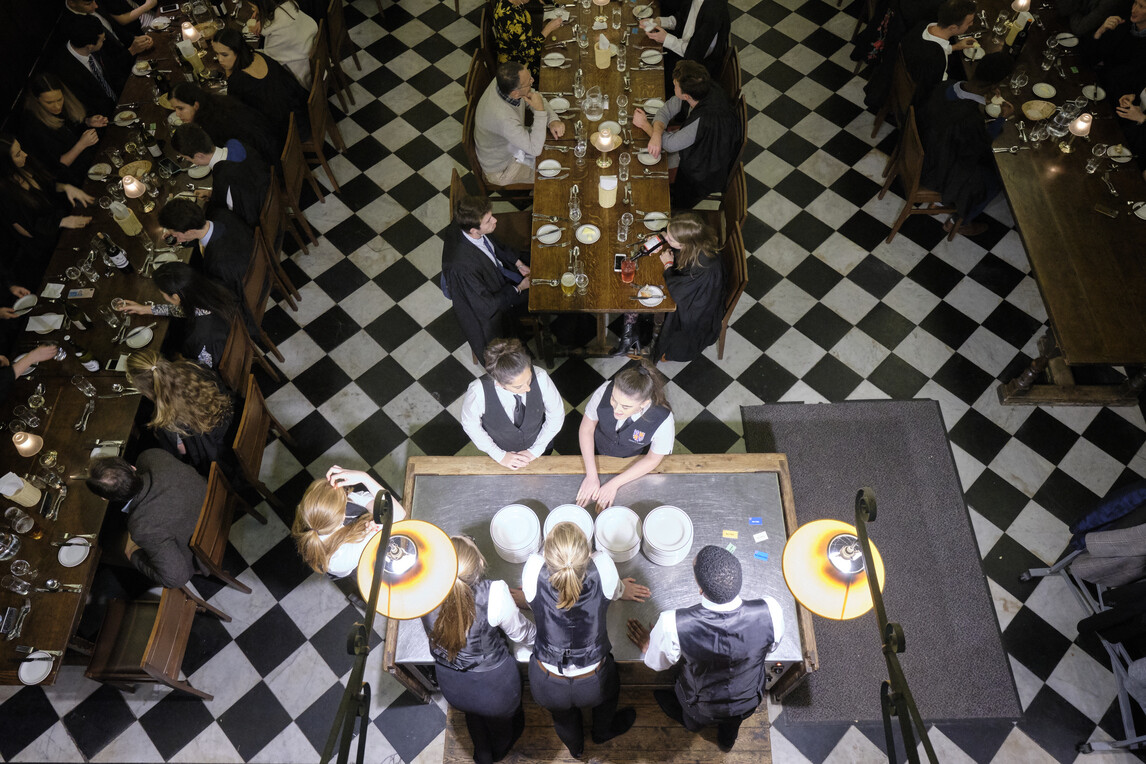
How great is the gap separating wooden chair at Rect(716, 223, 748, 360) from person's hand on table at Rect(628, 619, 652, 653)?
2.33 metres

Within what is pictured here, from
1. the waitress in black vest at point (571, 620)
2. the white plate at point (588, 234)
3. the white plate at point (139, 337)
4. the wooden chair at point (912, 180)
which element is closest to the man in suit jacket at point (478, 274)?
the white plate at point (588, 234)

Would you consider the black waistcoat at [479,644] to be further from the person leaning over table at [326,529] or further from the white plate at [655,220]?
the white plate at [655,220]

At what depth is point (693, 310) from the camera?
4.77m

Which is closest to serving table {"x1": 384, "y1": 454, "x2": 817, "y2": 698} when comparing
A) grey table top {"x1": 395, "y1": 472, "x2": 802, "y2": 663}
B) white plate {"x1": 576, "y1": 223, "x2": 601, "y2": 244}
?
grey table top {"x1": 395, "y1": 472, "x2": 802, "y2": 663}

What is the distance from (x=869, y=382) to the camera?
17.6 feet

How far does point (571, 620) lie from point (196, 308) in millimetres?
3175

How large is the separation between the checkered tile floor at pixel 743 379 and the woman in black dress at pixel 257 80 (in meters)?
0.86

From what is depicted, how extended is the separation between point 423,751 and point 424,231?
4.09 m

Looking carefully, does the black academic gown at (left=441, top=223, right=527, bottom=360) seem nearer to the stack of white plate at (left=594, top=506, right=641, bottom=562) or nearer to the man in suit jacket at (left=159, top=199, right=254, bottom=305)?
the man in suit jacket at (left=159, top=199, right=254, bottom=305)

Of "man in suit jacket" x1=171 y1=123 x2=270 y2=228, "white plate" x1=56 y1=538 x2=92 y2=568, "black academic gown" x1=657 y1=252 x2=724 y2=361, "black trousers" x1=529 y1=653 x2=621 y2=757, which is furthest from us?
"man in suit jacket" x1=171 y1=123 x2=270 y2=228

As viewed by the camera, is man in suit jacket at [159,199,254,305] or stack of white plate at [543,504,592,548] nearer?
stack of white plate at [543,504,592,548]

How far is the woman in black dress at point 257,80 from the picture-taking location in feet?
18.1

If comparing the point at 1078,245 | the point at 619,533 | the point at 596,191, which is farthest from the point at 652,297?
the point at 1078,245

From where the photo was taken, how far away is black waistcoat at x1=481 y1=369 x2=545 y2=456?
3900 millimetres
